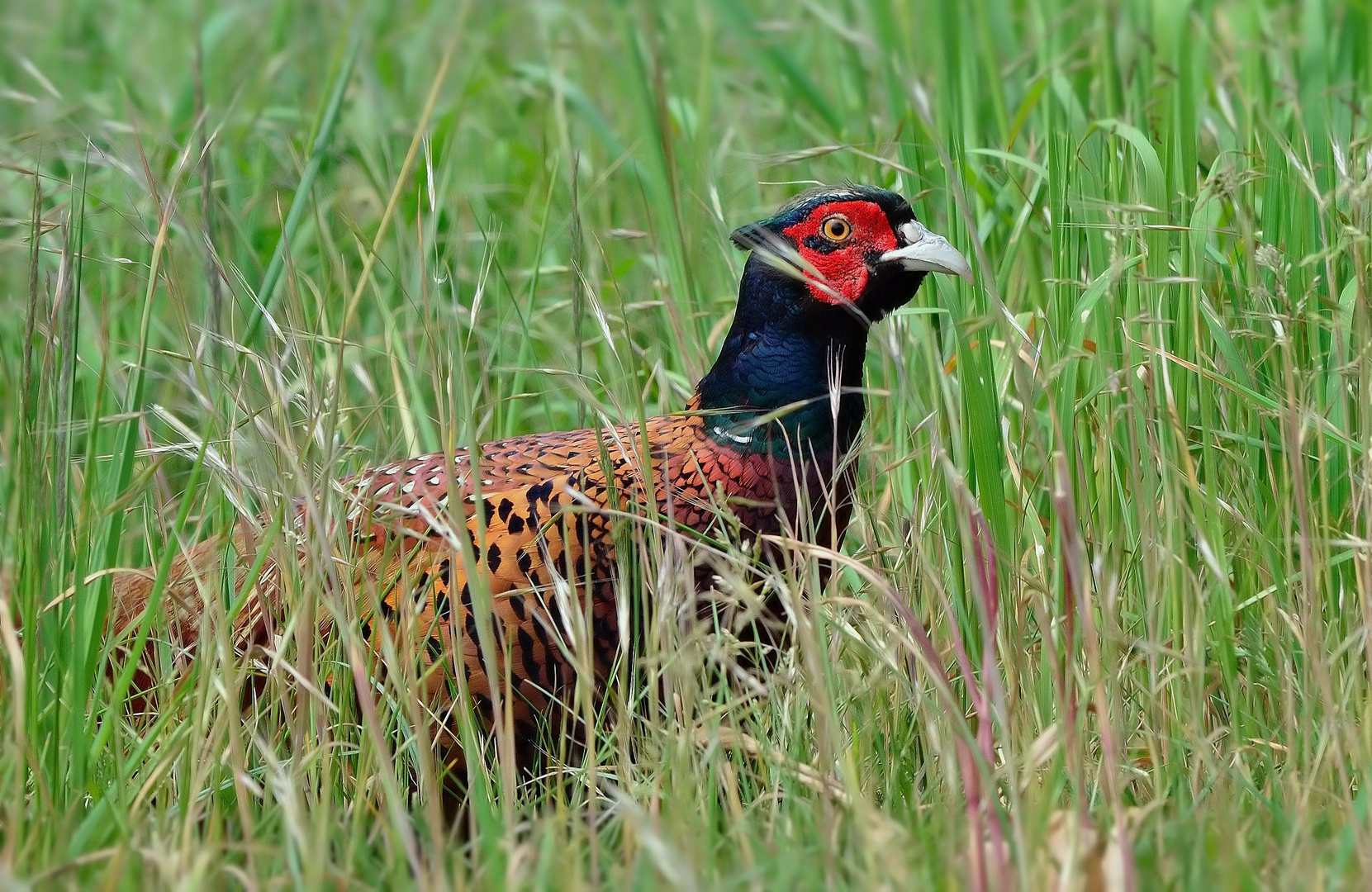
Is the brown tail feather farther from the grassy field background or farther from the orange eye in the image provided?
the orange eye

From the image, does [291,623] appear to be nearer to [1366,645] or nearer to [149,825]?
[149,825]

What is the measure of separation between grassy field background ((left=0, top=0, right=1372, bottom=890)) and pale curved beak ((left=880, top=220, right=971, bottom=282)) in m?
0.09

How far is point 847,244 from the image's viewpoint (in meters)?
2.78

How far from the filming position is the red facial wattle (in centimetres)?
276

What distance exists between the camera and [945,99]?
3387mm

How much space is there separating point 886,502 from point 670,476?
545 mm

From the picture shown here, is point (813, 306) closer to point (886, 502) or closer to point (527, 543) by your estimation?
point (886, 502)

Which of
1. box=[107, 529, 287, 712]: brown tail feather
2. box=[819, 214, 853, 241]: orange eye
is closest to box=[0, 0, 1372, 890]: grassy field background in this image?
box=[107, 529, 287, 712]: brown tail feather

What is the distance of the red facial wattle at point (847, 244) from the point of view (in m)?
2.76

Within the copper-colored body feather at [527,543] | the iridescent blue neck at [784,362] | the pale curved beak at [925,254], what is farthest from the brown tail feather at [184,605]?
the pale curved beak at [925,254]

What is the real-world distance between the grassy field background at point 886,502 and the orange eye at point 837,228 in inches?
7.6

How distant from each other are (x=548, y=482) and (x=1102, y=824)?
A: 1.14 m

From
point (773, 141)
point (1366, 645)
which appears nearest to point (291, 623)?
point (1366, 645)

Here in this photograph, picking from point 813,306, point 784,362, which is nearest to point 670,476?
point 784,362
